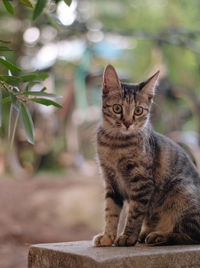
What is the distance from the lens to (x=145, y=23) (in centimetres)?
974

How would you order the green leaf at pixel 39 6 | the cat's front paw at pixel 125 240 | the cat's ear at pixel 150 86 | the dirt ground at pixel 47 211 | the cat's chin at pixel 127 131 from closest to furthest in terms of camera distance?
1. the green leaf at pixel 39 6
2. the cat's front paw at pixel 125 240
3. the cat's chin at pixel 127 131
4. the cat's ear at pixel 150 86
5. the dirt ground at pixel 47 211

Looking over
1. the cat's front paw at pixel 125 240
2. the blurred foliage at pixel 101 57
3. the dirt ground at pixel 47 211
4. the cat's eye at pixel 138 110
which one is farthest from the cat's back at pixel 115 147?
the blurred foliage at pixel 101 57

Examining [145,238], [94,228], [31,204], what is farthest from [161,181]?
[31,204]

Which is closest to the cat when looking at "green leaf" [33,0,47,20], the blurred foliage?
"green leaf" [33,0,47,20]

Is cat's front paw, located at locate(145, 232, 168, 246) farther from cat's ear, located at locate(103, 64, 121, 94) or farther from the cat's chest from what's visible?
cat's ear, located at locate(103, 64, 121, 94)

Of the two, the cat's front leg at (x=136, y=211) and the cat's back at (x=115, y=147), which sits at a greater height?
the cat's back at (x=115, y=147)

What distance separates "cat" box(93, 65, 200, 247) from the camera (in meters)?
2.11

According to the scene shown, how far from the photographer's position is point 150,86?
91.1 inches

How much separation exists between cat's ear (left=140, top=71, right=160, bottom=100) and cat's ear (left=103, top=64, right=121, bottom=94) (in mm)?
158

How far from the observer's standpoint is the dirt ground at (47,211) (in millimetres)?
5328

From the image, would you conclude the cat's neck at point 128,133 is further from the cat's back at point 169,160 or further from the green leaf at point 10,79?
the green leaf at point 10,79

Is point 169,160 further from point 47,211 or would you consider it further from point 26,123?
point 47,211

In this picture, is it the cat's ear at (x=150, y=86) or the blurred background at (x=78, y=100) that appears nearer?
the cat's ear at (x=150, y=86)

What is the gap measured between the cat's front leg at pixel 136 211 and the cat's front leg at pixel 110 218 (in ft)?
0.26
